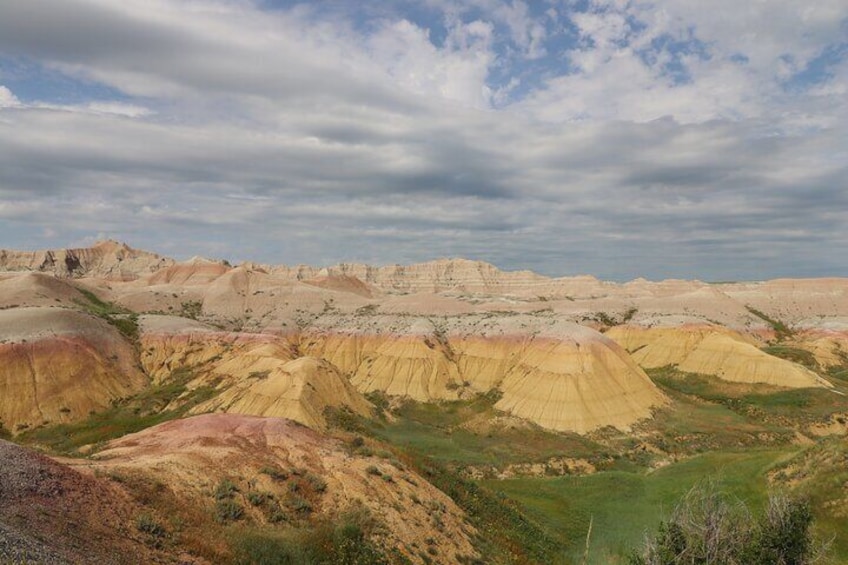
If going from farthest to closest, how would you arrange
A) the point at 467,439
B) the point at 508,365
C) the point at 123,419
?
the point at 508,365
the point at 123,419
the point at 467,439

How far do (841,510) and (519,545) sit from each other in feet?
49.1

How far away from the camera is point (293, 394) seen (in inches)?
2045

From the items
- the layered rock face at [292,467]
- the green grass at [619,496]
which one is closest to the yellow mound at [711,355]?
the green grass at [619,496]

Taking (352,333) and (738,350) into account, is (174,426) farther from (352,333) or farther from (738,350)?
(738,350)

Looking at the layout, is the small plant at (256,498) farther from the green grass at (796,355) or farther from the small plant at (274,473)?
the green grass at (796,355)

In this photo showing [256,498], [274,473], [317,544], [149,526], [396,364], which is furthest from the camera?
[396,364]

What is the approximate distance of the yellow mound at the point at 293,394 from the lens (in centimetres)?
5047

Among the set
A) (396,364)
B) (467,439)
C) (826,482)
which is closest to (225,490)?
(826,482)

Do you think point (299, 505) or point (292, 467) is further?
point (292, 467)

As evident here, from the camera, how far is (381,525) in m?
18.5

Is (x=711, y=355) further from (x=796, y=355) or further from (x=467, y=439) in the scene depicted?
(x=467, y=439)

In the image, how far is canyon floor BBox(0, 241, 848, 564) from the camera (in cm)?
1584

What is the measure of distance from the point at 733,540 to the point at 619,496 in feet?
70.0

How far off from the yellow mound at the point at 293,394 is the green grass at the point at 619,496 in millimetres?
21385
